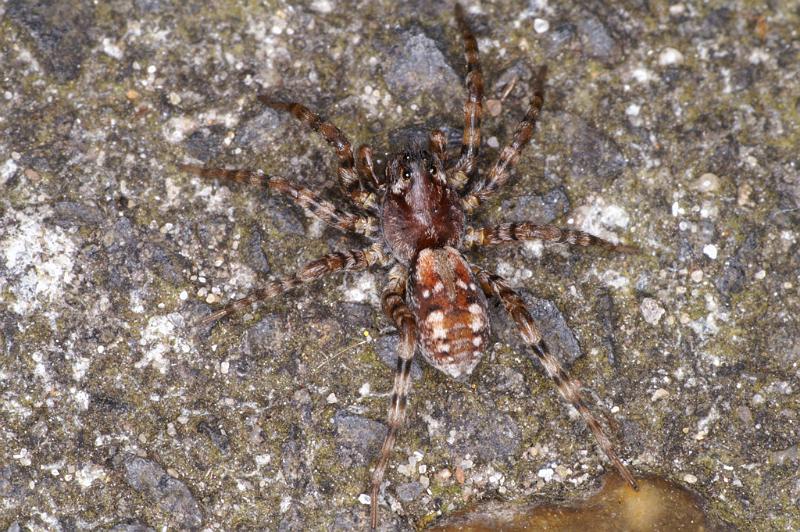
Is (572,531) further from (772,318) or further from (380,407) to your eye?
(772,318)

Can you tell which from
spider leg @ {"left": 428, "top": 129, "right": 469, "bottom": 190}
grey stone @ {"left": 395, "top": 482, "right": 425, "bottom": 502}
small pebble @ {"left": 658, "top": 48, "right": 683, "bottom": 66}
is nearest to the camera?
grey stone @ {"left": 395, "top": 482, "right": 425, "bottom": 502}

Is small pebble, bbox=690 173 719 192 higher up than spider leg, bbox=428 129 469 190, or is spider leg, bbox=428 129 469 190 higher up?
spider leg, bbox=428 129 469 190

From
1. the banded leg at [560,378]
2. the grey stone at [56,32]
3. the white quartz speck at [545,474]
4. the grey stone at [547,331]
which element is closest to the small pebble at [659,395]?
the banded leg at [560,378]

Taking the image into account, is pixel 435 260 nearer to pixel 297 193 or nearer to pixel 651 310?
pixel 297 193

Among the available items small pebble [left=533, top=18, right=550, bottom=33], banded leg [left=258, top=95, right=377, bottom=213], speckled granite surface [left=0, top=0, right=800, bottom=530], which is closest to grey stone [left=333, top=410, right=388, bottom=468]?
speckled granite surface [left=0, top=0, right=800, bottom=530]

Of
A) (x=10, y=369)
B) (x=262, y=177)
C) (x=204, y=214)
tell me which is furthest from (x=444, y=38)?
(x=10, y=369)

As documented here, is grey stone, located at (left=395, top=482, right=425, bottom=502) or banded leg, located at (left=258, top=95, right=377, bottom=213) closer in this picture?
grey stone, located at (left=395, top=482, right=425, bottom=502)

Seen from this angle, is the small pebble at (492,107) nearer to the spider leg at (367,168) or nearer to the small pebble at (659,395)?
the spider leg at (367,168)

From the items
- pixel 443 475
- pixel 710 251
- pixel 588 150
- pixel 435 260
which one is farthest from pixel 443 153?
pixel 443 475

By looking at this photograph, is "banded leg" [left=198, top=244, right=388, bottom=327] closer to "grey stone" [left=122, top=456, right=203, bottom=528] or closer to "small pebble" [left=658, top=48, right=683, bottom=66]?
"grey stone" [left=122, top=456, right=203, bottom=528]
